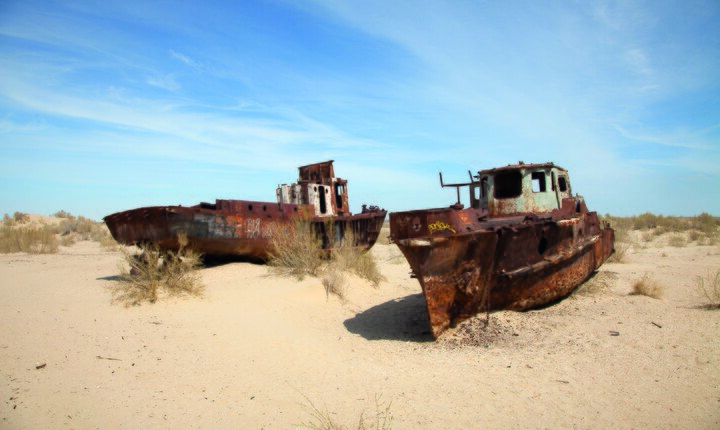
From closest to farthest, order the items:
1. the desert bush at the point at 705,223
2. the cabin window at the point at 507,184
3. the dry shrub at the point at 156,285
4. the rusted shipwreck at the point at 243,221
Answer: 1. the dry shrub at the point at 156,285
2. the cabin window at the point at 507,184
3. the rusted shipwreck at the point at 243,221
4. the desert bush at the point at 705,223

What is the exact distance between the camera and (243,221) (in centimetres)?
1003

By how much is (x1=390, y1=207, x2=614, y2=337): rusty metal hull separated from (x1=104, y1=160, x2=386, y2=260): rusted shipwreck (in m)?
4.46

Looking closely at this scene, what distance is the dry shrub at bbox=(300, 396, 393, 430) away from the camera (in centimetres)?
310

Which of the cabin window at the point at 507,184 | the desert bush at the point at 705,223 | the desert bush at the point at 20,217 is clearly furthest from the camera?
the desert bush at the point at 20,217

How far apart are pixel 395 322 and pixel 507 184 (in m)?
3.55

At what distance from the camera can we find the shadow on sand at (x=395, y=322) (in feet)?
18.3

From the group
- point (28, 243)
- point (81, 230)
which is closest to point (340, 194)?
point (28, 243)

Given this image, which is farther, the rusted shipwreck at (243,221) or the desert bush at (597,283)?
Result: the rusted shipwreck at (243,221)

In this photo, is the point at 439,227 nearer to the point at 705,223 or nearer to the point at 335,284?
the point at 335,284

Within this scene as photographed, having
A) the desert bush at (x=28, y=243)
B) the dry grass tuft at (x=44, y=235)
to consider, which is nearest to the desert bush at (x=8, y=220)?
the dry grass tuft at (x=44, y=235)

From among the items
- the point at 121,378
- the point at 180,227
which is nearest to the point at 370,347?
the point at 121,378

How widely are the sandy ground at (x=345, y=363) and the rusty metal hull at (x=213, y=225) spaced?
6.71ft

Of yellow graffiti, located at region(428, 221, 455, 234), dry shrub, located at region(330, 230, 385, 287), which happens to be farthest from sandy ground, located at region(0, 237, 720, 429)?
dry shrub, located at region(330, 230, 385, 287)

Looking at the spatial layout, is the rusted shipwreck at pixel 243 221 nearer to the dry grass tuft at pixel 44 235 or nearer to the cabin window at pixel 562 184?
the cabin window at pixel 562 184
